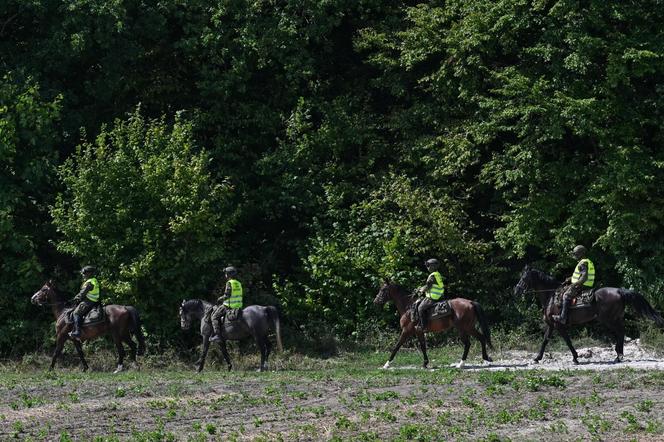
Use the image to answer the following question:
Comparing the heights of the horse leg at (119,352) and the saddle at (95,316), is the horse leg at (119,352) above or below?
below

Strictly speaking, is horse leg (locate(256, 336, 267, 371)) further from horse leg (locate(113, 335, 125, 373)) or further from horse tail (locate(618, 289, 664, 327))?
horse tail (locate(618, 289, 664, 327))

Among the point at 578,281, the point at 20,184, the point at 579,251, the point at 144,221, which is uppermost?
the point at 20,184

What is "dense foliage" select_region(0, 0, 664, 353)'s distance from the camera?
98.7 feet

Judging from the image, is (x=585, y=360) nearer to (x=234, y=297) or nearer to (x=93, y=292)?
(x=234, y=297)

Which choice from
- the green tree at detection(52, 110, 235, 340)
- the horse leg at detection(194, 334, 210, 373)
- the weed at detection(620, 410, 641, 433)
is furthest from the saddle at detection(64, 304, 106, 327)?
the weed at detection(620, 410, 641, 433)

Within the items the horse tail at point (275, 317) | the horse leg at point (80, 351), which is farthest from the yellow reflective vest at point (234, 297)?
the horse leg at point (80, 351)

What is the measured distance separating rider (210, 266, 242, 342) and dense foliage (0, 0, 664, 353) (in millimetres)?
3557

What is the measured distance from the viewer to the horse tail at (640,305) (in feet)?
84.7

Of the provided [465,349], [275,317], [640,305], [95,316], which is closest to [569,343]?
[640,305]

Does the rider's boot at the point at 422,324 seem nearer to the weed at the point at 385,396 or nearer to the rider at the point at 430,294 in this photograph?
the rider at the point at 430,294

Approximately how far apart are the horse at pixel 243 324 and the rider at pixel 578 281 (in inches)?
264

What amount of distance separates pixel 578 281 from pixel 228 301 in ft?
27.1

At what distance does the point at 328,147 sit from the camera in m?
34.2

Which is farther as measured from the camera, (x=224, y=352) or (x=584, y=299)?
(x=224, y=352)
